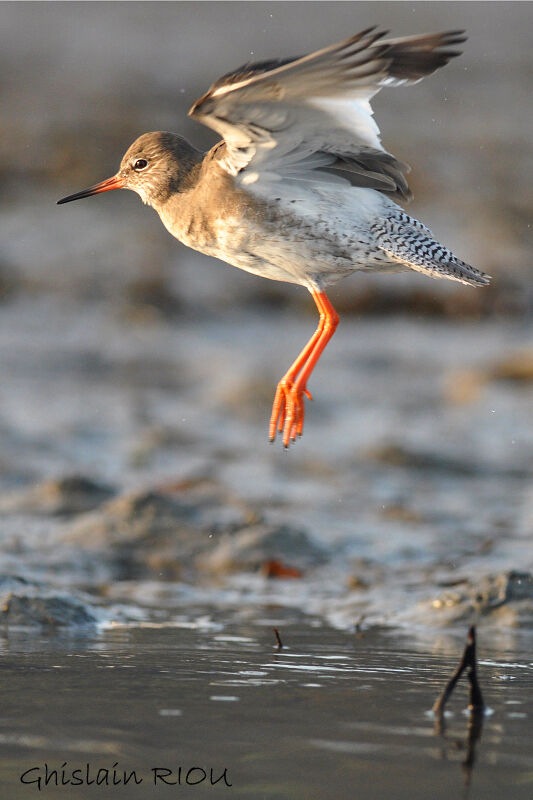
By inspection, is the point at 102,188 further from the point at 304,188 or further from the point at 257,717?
the point at 257,717

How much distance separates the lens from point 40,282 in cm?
1480

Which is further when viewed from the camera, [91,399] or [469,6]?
[469,6]

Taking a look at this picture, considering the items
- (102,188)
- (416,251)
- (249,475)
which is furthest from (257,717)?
(249,475)

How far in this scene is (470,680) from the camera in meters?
4.63

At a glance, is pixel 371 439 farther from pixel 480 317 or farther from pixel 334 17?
pixel 334 17

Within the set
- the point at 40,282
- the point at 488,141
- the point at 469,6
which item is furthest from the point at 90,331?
the point at 469,6

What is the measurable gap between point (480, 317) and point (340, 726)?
1006cm

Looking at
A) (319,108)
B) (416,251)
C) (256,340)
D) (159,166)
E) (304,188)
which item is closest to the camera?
(319,108)

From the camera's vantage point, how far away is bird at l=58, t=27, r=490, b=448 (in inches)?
211

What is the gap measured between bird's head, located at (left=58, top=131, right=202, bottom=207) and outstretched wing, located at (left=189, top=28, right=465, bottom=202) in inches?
21.8

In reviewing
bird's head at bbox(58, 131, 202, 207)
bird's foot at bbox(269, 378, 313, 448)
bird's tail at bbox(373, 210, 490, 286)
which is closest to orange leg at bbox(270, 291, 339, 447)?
bird's foot at bbox(269, 378, 313, 448)

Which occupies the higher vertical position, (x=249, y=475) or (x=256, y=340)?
(x=249, y=475)

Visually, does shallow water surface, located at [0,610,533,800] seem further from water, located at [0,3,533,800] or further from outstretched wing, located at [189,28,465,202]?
outstretched wing, located at [189,28,465,202]

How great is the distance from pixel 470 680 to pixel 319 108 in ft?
8.26
